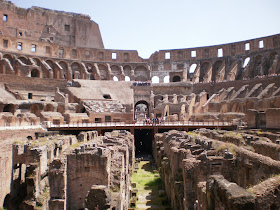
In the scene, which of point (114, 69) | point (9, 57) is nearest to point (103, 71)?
point (114, 69)

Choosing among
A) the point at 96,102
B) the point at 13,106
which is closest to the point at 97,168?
the point at 13,106

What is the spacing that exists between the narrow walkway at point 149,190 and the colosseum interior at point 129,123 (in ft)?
0.23

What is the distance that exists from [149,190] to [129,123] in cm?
1741

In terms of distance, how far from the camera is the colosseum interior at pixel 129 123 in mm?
8555

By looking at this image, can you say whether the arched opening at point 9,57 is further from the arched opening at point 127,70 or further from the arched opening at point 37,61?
the arched opening at point 127,70

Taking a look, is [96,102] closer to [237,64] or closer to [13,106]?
[13,106]

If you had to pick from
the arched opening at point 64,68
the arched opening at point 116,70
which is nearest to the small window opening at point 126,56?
the arched opening at point 116,70

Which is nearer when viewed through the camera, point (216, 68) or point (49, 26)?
point (216, 68)

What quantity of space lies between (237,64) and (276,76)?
11.7m

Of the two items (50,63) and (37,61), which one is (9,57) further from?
(50,63)

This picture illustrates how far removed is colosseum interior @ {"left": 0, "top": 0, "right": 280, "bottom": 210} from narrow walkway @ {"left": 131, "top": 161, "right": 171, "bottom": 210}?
0.07 metres

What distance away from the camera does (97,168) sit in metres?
9.20

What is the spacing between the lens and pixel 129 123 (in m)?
32.8

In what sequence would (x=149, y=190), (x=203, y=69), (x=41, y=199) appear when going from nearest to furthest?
(x=41, y=199) → (x=149, y=190) → (x=203, y=69)
